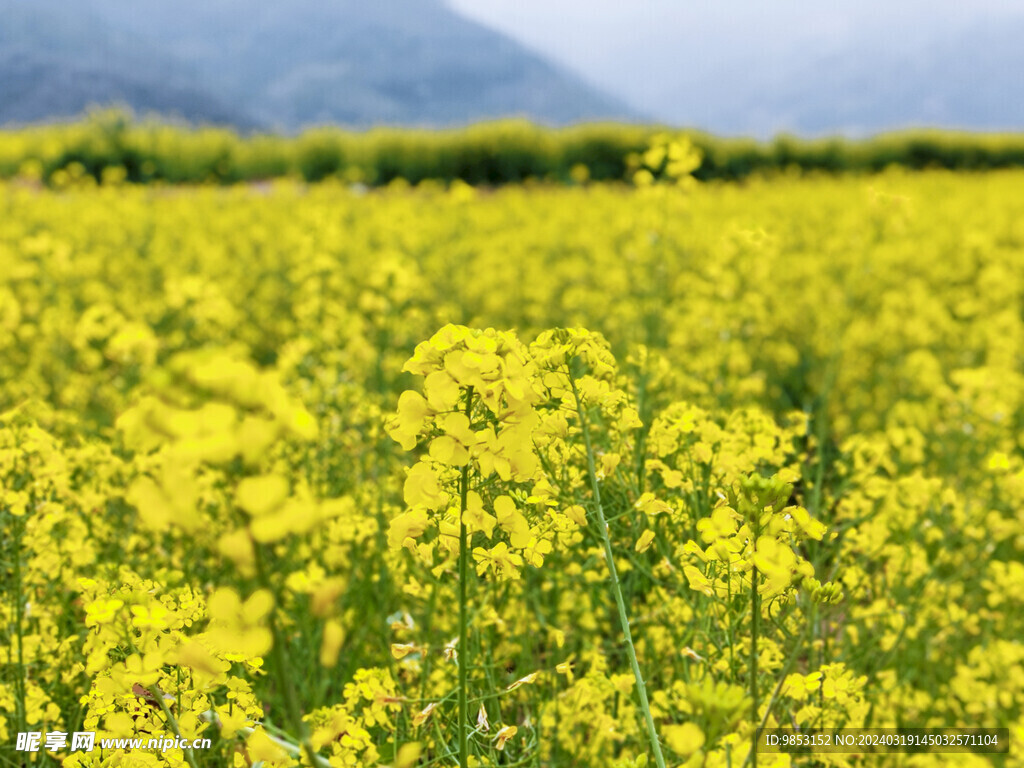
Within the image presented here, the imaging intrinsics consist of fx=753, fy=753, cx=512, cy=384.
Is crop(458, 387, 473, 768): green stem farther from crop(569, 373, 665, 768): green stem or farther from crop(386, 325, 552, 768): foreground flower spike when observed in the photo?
crop(569, 373, 665, 768): green stem

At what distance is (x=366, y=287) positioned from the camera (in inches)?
255

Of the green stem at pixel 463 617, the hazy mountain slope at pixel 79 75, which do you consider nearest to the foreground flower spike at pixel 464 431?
the green stem at pixel 463 617

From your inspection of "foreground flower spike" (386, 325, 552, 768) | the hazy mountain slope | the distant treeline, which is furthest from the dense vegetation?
the hazy mountain slope

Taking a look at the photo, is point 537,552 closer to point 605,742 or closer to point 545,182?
point 605,742

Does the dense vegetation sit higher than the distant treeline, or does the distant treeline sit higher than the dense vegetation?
the distant treeline

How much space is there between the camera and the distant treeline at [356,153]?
15.0 meters

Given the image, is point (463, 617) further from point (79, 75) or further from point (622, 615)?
point (79, 75)

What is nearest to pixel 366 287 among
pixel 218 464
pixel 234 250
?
pixel 234 250

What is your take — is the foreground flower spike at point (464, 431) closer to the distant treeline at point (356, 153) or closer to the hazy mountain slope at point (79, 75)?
the distant treeline at point (356, 153)

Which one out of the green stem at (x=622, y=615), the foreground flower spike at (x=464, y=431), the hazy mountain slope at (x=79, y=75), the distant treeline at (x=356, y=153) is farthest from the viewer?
the hazy mountain slope at (x=79, y=75)

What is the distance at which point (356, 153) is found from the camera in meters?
16.1

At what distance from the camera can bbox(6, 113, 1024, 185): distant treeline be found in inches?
591

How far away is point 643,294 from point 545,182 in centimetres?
1142

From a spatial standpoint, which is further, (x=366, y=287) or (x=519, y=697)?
(x=366, y=287)
